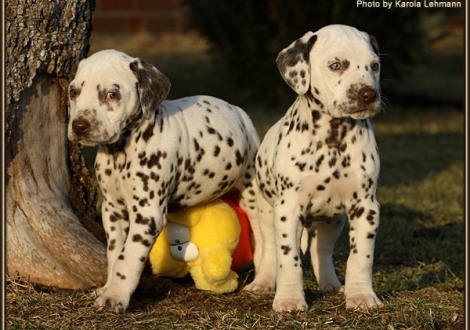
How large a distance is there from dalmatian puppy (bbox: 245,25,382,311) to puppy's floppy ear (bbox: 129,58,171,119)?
817mm

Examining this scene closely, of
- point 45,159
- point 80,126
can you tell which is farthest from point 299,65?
point 45,159

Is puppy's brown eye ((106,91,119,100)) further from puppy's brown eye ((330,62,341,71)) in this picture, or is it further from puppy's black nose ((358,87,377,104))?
puppy's black nose ((358,87,377,104))

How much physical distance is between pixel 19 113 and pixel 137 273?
146 centimetres

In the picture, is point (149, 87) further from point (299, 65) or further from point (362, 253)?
point (362, 253)

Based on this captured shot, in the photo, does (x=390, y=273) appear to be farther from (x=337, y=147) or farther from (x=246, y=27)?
(x=246, y=27)

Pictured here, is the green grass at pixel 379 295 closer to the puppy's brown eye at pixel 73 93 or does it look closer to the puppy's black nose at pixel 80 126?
the puppy's black nose at pixel 80 126

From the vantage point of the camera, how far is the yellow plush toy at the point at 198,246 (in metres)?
6.43

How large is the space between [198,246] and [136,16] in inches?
745

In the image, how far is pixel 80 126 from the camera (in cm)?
571

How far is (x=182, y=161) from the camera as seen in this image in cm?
619

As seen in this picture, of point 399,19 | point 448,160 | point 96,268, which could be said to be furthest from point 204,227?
point 399,19

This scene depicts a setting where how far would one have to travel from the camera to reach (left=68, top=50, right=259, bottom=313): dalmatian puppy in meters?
5.84

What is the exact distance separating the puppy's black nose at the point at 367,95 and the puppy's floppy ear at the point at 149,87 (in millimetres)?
1292

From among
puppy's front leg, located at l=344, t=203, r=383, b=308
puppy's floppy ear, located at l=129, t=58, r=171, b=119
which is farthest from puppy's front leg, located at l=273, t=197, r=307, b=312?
puppy's floppy ear, located at l=129, t=58, r=171, b=119
